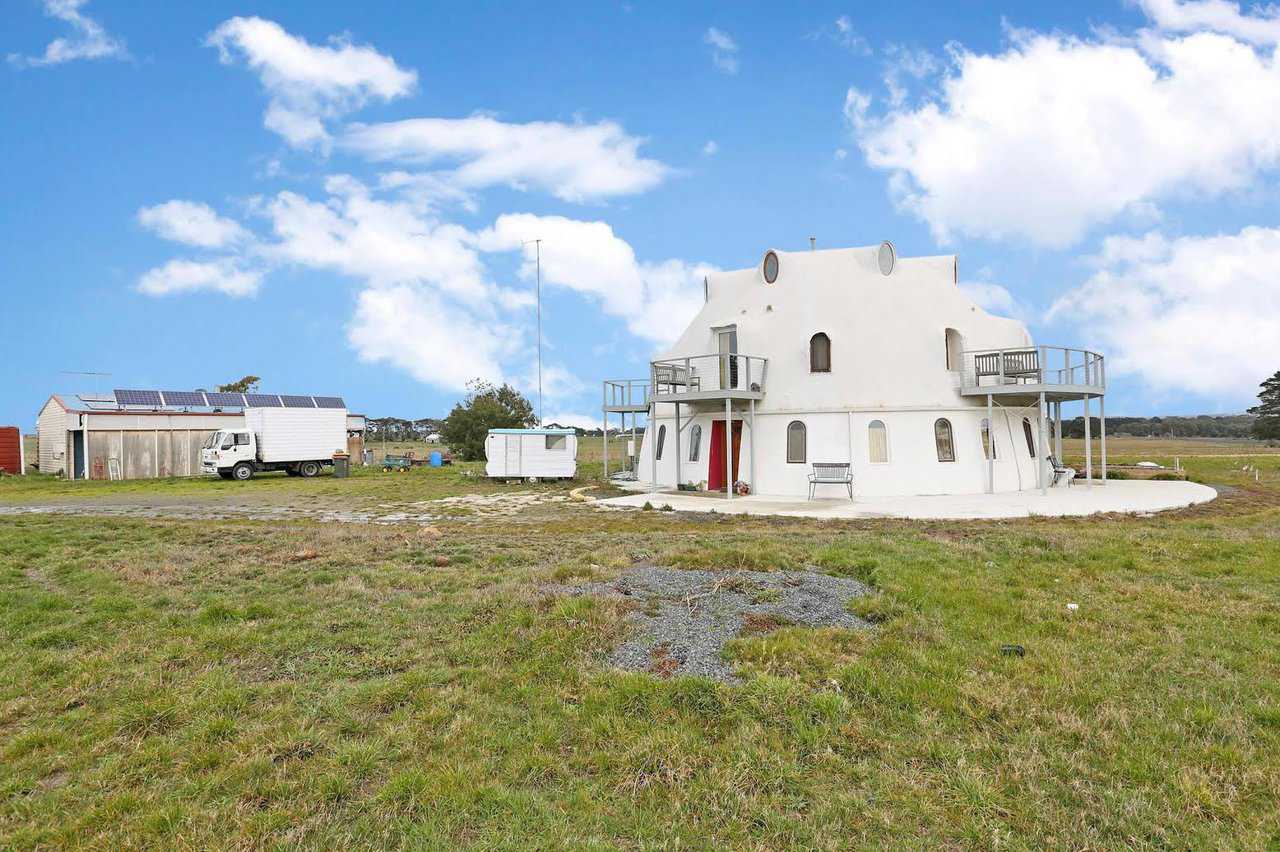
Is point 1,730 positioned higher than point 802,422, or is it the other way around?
point 802,422

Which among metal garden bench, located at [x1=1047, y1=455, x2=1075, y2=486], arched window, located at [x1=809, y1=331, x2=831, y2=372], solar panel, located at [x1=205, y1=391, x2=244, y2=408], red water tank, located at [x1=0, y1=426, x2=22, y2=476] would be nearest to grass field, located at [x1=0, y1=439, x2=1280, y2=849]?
arched window, located at [x1=809, y1=331, x2=831, y2=372]

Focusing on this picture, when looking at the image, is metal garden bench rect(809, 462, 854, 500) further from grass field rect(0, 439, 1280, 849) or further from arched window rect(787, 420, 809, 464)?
grass field rect(0, 439, 1280, 849)

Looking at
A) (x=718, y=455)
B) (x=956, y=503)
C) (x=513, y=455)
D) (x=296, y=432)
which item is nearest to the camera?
(x=956, y=503)

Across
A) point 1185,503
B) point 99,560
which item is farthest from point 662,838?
point 1185,503

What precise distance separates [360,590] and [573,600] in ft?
9.25

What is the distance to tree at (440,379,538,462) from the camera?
45469 millimetres

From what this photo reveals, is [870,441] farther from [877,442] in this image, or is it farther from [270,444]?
[270,444]

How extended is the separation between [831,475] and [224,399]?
35991 millimetres

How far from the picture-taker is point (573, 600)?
23.4 feet

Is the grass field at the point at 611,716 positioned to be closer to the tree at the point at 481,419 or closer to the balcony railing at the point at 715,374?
the balcony railing at the point at 715,374

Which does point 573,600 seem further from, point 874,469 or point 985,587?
point 874,469

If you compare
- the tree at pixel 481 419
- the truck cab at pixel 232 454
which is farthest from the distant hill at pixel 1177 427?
the truck cab at pixel 232 454

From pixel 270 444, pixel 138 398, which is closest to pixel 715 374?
pixel 270 444

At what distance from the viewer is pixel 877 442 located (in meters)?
22.0
